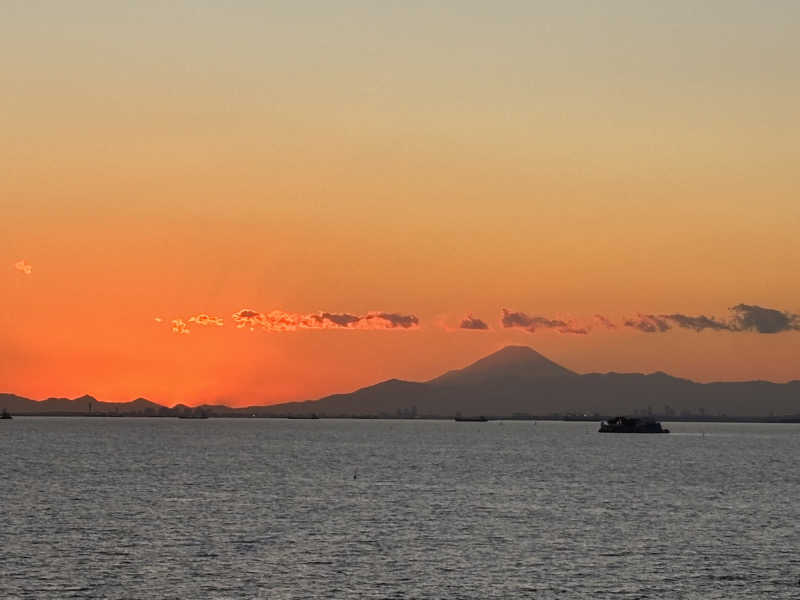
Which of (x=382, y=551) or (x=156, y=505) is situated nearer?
(x=382, y=551)

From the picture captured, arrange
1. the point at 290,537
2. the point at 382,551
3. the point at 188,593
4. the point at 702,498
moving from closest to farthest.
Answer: the point at 188,593
the point at 382,551
the point at 290,537
the point at 702,498

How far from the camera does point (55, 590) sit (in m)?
85.5

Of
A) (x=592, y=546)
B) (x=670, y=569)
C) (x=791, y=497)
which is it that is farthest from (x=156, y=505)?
(x=791, y=497)

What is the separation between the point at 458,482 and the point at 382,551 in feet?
297

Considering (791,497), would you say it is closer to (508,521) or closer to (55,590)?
(508,521)

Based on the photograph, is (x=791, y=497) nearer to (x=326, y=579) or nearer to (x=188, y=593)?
(x=326, y=579)

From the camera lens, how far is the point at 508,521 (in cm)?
13250

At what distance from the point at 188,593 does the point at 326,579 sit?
11106mm

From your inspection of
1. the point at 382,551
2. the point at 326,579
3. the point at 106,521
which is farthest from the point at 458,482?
the point at 326,579

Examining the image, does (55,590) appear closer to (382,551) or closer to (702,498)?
(382,551)

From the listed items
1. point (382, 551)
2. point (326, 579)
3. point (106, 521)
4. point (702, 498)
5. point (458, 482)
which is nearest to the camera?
point (326, 579)

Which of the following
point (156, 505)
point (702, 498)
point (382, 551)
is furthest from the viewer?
point (702, 498)

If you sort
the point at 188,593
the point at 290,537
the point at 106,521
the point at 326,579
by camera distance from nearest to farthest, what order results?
the point at 188,593
the point at 326,579
the point at 290,537
the point at 106,521

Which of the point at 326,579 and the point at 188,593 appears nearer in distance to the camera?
the point at 188,593
